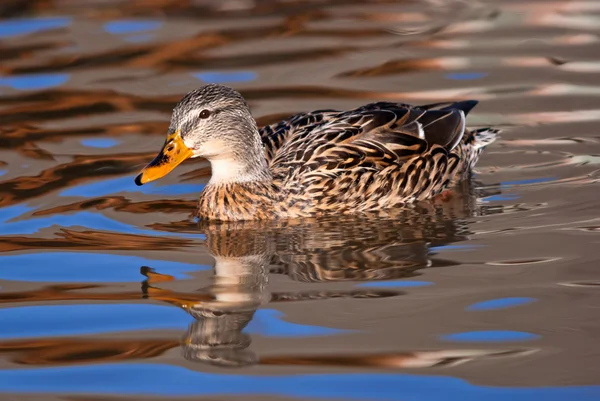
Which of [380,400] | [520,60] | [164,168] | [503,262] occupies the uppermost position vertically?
[520,60]

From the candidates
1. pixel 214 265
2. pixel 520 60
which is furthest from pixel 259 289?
pixel 520 60

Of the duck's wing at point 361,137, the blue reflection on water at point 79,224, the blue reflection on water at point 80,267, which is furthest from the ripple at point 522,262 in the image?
the blue reflection on water at point 79,224

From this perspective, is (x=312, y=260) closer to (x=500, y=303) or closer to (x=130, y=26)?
(x=500, y=303)

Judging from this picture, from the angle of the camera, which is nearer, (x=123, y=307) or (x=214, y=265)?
(x=123, y=307)

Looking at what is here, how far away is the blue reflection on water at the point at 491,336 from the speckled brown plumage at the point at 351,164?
2918mm

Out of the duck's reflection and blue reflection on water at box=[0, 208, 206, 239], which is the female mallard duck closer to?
the duck's reflection

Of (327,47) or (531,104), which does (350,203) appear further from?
(327,47)

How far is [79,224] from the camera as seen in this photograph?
29.7ft

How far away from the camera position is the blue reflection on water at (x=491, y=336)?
254 inches

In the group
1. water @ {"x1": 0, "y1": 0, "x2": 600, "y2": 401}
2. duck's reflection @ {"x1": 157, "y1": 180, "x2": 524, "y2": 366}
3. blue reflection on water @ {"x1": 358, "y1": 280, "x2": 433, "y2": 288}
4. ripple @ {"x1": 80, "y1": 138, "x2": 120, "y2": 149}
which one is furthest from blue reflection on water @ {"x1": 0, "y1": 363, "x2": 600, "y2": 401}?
ripple @ {"x1": 80, "y1": 138, "x2": 120, "y2": 149}

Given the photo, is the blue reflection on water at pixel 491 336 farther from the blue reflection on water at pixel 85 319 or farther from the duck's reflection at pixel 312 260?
the blue reflection on water at pixel 85 319

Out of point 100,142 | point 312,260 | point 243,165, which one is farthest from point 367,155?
point 100,142

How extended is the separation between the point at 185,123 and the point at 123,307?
2.12 meters

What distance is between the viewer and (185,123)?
29.2ft
